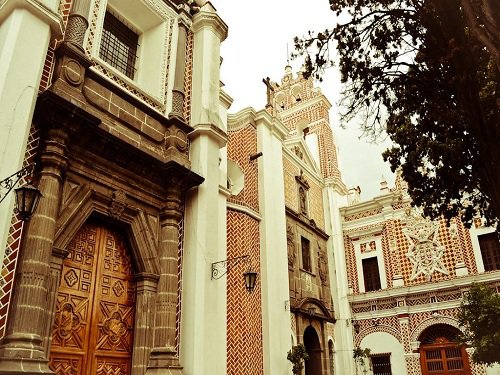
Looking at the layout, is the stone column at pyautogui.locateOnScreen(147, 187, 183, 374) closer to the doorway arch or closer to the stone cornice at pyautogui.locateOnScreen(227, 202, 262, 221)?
the stone cornice at pyautogui.locateOnScreen(227, 202, 262, 221)

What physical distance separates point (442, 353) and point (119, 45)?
14.6 m

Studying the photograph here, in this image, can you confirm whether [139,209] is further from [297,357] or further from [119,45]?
[297,357]

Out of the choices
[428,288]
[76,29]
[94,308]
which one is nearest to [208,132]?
[76,29]

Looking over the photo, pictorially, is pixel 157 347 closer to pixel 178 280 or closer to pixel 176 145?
pixel 178 280

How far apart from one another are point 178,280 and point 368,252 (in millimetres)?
12714

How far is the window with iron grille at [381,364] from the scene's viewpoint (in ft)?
54.6

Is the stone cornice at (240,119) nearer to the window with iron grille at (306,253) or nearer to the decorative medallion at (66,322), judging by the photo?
the window with iron grille at (306,253)

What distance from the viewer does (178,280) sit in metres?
7.65

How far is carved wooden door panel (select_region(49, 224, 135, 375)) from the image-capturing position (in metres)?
5.98

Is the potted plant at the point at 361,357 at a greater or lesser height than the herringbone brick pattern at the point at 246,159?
lesser

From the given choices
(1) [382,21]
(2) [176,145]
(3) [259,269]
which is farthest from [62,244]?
(3) [259,269]

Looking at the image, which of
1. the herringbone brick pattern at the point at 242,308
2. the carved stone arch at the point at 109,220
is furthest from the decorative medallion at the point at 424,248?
the carved stone arch at the point at 109,220

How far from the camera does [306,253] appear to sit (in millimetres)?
16531

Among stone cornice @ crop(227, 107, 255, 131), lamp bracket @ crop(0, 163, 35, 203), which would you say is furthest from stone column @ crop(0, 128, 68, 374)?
stone cornice @ crop(227, 107, 255, 131)
